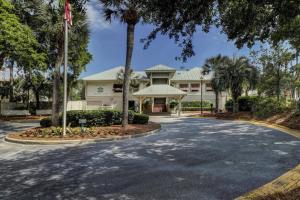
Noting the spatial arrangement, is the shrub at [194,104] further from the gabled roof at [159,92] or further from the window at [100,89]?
the window at [100,89]

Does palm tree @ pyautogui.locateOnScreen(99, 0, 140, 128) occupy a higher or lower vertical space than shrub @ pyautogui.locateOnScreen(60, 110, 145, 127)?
higher

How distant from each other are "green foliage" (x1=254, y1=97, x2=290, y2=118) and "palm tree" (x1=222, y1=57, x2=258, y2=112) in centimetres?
496

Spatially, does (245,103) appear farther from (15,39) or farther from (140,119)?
(15,39)

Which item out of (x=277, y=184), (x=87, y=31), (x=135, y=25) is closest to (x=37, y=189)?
(x=277, y=184)

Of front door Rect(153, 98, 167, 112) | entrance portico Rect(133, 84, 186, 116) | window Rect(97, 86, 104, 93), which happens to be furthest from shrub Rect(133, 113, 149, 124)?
window Rect(97, 86, 104, 93)

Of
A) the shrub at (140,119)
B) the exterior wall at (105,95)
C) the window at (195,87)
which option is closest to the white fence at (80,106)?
the exterior wall at (105,95)

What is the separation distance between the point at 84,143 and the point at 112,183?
21.6 feet

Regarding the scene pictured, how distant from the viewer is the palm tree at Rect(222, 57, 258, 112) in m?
28.6

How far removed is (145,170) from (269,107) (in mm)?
18349

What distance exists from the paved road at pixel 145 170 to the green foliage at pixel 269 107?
11.0 metres

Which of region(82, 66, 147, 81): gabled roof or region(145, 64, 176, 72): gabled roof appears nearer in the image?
region(145, 64, 176, 72): gabled roof

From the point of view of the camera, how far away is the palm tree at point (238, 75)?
28.6 meters

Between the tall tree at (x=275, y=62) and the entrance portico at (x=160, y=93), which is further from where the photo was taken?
the entrance portico at (x=160, y=93)

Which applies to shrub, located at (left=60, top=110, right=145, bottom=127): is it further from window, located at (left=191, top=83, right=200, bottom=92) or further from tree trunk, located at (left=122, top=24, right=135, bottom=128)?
window, located at (left=191, top=83, right=200, bottom=92)
